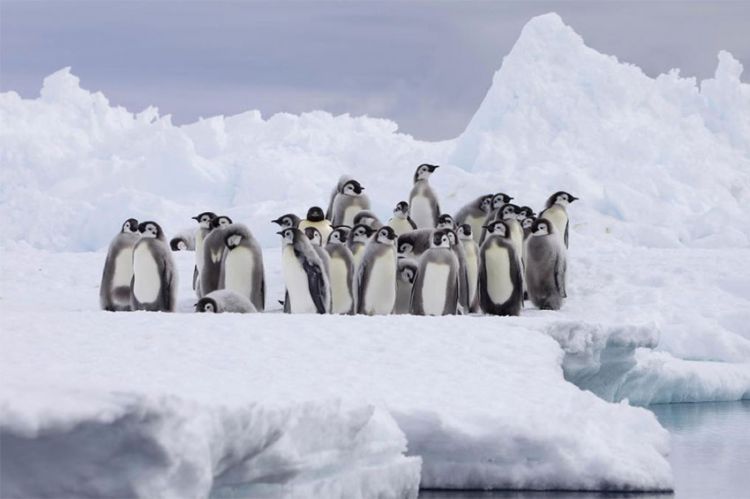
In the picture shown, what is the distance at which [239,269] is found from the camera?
402 inches

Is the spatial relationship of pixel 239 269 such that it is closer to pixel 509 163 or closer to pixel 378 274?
pixel 378 274

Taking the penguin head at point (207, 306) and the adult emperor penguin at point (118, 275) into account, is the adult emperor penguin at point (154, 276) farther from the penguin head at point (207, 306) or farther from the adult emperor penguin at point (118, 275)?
the penguin head at point (207, 306)

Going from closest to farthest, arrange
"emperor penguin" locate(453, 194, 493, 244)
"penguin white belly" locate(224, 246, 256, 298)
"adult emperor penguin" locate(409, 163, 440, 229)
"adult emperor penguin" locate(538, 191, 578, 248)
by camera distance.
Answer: "penguin white belly" locate(224, 246, 256, 298)
"adult emperor penguin" locate(538, 191, 578, 248)
"emperor penguin" locate(453, 194, 493, 244)
"adult emperor penguin" locate(409, 163, 440, 229)

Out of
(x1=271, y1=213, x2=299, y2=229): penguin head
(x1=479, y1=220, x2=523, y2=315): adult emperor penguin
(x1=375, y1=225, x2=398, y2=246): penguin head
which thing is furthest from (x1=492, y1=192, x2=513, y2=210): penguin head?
(x1=375, y1=225, x2=398, y2=246): penguin head

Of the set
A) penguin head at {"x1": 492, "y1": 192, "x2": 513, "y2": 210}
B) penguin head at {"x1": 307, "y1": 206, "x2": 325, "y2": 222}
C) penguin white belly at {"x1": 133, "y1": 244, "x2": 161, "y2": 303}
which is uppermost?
penguin head at {"x1": 492, "y1": 192, "x2": 513, "y2": 210}

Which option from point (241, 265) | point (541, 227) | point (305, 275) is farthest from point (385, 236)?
point (541, 227)

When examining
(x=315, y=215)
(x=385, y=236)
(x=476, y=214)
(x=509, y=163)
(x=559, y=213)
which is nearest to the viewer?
(x=385, y=236)

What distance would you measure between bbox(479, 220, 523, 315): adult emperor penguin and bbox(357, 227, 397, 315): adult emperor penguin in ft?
3.23

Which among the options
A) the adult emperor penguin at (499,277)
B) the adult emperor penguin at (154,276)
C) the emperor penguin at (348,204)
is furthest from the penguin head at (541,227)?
the adult emperor penguin at (154,276)

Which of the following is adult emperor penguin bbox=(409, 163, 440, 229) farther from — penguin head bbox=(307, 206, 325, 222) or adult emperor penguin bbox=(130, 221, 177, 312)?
adult emperor penguin bbox=(130, 221, 177, 312)

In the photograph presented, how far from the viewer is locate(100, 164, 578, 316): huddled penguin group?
9.79 m

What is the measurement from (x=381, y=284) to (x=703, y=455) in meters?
3.10

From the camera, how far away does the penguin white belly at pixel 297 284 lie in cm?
982

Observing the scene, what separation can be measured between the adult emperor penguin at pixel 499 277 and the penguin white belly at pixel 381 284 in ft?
3.33
